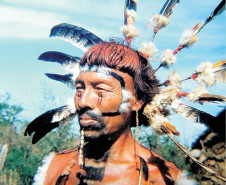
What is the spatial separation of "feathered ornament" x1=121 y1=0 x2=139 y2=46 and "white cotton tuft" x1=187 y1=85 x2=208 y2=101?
860 mm

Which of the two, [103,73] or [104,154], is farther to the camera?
[104,154]

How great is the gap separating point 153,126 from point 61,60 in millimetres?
1303

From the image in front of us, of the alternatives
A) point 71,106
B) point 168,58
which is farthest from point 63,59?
point 168,58

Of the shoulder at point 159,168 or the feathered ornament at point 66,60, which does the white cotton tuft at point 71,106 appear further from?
the shoulder at point 159,168

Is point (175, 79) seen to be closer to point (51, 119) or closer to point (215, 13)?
point (215, 13)

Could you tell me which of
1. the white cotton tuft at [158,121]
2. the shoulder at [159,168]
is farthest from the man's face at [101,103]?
the shoulder at [159,168]

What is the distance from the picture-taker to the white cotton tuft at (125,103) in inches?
89.9

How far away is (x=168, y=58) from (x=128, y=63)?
0.43 meters

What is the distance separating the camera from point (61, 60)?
2.92 meters

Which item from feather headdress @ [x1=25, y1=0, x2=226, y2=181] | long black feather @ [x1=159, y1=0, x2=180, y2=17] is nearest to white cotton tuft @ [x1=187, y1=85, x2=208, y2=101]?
feather headdress @ [x1=25, y1=0, x2=226, y2=181]

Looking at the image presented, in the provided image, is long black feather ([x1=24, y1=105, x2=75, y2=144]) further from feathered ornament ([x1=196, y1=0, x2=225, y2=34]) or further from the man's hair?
feathered ornament ([x1=196, y1=0, x2=225, y2=34])

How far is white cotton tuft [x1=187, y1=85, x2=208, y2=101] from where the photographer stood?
2.31 meters

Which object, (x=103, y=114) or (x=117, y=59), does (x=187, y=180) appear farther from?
(x=117, y=59)

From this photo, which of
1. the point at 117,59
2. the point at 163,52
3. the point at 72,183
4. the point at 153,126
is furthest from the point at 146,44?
the point at 72,183
